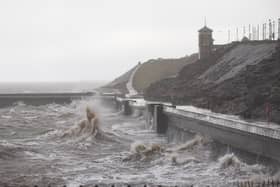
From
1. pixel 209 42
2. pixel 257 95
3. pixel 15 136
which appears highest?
pixel 209 42

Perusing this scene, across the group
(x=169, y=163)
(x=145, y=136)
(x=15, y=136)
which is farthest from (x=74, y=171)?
(x=15, y=136)

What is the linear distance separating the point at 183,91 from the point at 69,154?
2332 centimetres

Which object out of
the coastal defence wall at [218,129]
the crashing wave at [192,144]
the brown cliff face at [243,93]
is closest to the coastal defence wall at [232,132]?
the coastal defence wall at [218,129]

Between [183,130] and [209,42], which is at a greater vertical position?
[209,42]

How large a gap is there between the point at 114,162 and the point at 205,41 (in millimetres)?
41531

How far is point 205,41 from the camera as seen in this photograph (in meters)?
59.9

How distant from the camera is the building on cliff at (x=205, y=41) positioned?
195ft

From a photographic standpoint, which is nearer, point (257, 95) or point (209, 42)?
point (257, 95)

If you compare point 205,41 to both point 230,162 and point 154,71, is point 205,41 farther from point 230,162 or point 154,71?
point 230,162

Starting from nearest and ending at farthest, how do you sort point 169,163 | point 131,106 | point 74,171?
point 74,171 < point 169,163 < point 131,106

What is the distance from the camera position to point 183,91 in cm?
4478

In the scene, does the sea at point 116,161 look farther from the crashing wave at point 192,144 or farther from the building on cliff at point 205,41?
the building on cliff at point 205,41

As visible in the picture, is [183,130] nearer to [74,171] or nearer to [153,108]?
[153,108]

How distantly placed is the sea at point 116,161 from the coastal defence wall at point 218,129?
46cm
